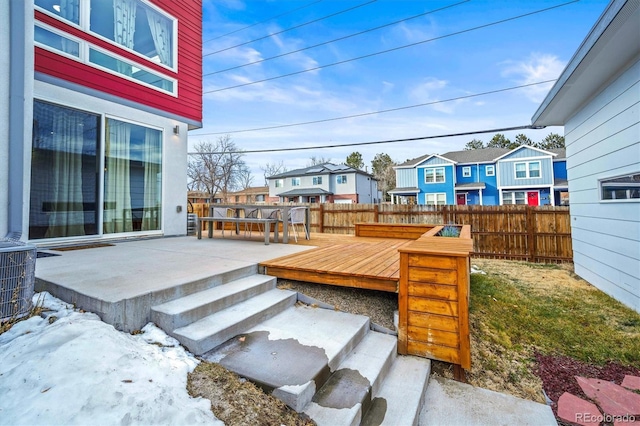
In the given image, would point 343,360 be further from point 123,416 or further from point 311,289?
point 123,416

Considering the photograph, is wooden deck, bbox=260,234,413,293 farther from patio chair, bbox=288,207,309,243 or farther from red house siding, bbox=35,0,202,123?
red house siding, bbox=35,0,202,123

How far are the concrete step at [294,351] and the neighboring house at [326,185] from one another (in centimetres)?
2228

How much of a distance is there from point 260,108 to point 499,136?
26.6 metres

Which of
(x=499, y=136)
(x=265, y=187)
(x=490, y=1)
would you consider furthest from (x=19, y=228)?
(x=499, y=136)

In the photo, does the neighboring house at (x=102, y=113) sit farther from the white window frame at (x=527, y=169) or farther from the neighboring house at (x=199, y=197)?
the white window frame at (x=527, y=169)

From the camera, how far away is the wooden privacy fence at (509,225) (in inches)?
298

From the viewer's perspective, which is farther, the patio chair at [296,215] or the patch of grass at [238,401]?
the patio chair at [296,215]

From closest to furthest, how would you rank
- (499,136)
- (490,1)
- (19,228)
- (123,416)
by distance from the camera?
(123,416) < (19,228) < (490,1) < (499,136)

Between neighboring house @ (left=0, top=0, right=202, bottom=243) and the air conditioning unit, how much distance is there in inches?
32.0

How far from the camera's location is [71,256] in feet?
12.6

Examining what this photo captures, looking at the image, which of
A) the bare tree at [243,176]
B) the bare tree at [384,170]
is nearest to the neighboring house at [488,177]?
the bare tree at [384,170]

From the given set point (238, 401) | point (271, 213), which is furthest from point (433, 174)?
point (238, 401)

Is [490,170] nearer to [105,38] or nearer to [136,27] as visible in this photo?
[136,27]

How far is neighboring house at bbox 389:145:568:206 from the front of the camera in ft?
61.2
